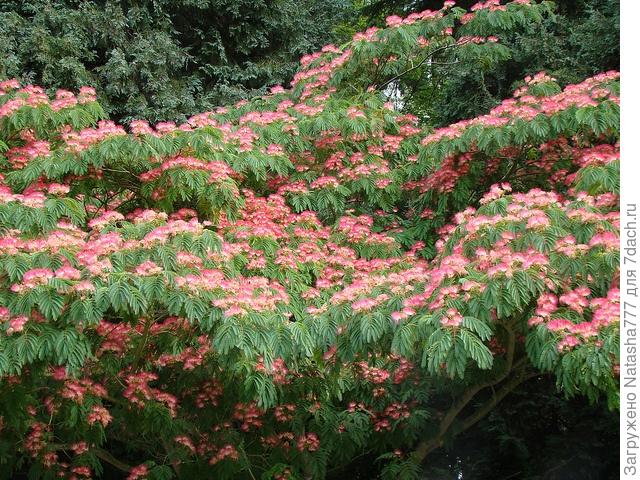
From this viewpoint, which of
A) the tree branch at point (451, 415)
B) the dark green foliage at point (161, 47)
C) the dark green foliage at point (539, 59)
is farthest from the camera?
the dark green foliage at point (161, 47)

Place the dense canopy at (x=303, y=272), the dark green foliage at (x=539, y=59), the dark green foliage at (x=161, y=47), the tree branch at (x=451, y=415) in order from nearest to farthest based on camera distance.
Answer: the dense canopy at (x=303, y=272)
the tree branch at (x=451, y=415)
the dark green foliage at (x=539, y=59)
the dark green foliage at (x=161, y=47)

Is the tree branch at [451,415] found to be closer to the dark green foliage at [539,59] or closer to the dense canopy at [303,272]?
the dense canopy at [303,272]

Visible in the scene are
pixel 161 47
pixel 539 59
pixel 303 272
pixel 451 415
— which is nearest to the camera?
pixel 451 415

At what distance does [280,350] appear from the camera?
15.2 feet

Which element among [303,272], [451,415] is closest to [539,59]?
[303,272]

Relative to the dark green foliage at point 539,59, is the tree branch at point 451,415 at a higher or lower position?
lower

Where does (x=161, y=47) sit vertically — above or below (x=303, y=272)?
above

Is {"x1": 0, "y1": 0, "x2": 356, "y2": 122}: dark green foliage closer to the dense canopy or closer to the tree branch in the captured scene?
the dense canopy

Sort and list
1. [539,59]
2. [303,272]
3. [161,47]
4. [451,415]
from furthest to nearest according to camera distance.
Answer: [161,47], [539,59], [303,272], [451,415]

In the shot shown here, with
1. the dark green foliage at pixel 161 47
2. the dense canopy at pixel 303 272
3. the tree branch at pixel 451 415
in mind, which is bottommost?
the tree branch at pixel 451 415

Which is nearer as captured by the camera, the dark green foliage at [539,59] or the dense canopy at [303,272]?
the dense canopy at [303,272]

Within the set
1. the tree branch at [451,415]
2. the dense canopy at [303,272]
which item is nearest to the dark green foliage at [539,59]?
the dense canopy at [303,272]

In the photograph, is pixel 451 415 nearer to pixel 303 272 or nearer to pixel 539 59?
pixel 303 272


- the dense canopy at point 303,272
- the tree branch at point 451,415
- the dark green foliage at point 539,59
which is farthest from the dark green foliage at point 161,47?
the tree branch at point 451,415
